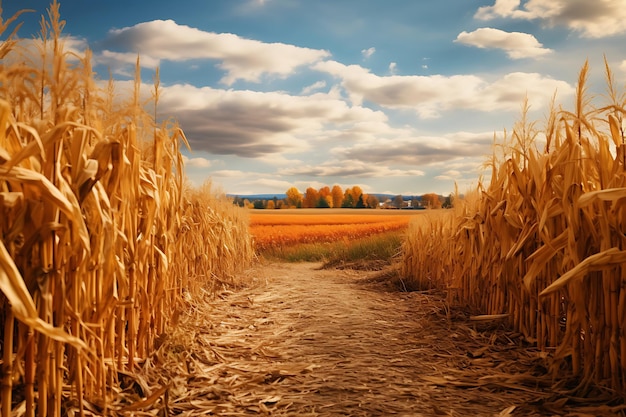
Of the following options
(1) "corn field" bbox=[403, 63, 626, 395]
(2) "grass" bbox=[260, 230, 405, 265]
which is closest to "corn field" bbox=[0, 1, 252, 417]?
(1) "corn field" bbox=[403, 63, 626, 395]

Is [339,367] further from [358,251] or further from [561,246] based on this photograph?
[358,251]

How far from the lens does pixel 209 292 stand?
693 cm

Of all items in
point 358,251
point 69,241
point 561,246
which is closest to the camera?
point 69,241

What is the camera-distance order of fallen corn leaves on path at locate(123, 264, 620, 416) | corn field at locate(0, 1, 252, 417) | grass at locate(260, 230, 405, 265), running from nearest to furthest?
1. corn field at locate(0, 1, 252, 417)
2. fallen corn leaves on path at locate(123, 264, 620, 416)
3. grass at locate(260, 230, 405, 265)

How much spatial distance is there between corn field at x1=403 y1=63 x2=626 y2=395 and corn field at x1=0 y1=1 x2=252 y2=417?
118 inches

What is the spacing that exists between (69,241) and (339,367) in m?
2.44

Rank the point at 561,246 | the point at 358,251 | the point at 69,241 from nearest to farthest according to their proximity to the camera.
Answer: the point at 69,241, the point at 561,246, the point at 358,251

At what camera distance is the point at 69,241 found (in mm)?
2629

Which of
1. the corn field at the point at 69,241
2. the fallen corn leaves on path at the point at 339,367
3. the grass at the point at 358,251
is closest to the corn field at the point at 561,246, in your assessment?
the fallen corn leaves on path at the point at 339,367

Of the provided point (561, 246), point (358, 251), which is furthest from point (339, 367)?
point (358, 251)

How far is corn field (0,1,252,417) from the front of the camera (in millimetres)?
2301

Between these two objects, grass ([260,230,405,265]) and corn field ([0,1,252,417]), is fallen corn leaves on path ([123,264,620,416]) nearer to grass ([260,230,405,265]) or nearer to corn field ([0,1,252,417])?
corn field ([0,1,252,417])

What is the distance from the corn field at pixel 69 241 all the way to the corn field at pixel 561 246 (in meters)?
3.00

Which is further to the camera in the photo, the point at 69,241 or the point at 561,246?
the point at 561,246
